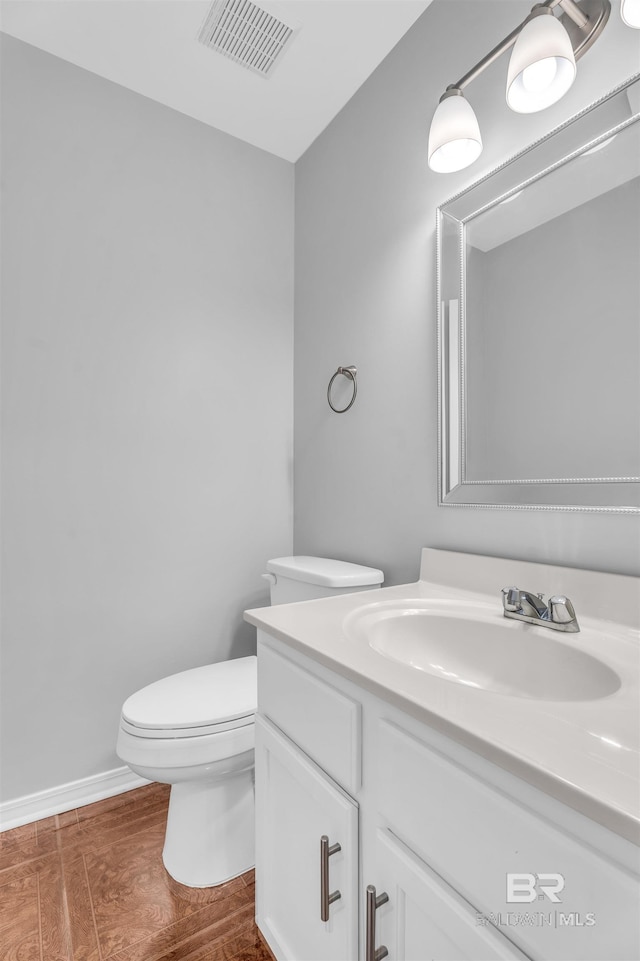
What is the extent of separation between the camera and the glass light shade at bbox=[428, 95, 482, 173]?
3.57 ft

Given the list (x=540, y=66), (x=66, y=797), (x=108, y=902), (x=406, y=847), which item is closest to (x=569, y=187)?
(x=540, y=66)

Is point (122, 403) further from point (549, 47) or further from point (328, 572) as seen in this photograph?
point (549, 47)

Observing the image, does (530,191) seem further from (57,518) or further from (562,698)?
(57,518)

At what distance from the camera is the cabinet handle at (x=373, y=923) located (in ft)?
2.15

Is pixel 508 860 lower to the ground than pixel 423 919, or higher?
higher

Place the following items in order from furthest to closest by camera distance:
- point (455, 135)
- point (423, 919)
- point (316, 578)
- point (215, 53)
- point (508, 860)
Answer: point (215, 53) < point (316, 578) < point (455, 135) < point (423, 919) < point (508, 860)

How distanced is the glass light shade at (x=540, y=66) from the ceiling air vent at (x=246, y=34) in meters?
0.90

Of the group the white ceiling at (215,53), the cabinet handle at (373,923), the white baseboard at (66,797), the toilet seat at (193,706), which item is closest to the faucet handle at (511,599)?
the cabinet handle at (373,923)

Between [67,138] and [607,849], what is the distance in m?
2.14

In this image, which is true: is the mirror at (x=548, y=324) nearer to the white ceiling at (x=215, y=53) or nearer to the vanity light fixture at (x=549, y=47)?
the vanity light fixture at (x=549, y=47)

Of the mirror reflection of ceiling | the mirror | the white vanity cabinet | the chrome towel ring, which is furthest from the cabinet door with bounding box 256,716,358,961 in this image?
the mirror reflection of ceiling

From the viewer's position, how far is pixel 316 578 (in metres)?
1.41

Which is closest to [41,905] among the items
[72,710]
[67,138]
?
[72,710]

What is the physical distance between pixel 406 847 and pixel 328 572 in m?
0.84
